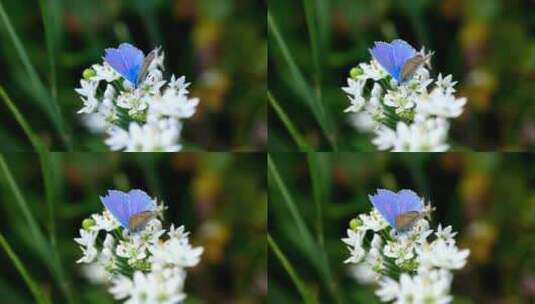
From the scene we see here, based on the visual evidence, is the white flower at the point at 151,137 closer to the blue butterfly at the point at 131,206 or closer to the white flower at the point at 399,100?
the blue butterfly at the point at 131,206

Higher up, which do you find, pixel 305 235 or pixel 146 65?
pixel 146 65

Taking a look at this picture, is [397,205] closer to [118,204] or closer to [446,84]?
[446,84]

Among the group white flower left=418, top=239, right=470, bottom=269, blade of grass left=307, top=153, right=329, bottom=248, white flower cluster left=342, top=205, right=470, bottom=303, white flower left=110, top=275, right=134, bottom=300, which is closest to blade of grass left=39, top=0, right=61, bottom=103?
white flower left=110, top=275, right=134, bottom=300

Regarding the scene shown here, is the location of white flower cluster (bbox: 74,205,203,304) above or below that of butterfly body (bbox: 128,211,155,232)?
below

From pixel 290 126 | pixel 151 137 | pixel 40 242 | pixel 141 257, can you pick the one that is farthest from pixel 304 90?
pixel 40 242

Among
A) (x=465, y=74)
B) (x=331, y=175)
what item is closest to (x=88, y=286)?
(x=331, y=175)

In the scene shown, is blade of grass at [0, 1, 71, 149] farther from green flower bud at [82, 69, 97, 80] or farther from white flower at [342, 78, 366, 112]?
white flower at [342, 78, 366, 112]

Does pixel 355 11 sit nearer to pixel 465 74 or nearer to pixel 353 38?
pixel 353 38
